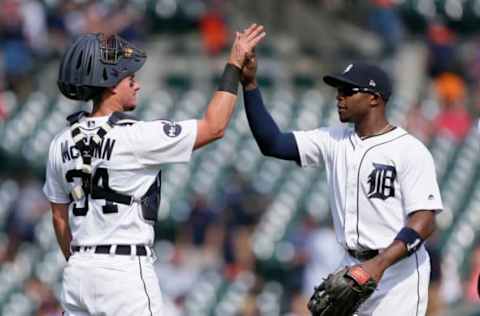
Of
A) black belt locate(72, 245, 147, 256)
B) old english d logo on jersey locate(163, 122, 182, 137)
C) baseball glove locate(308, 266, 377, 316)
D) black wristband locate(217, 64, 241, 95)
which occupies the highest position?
black wristband locate(217, 64, 241, 95)

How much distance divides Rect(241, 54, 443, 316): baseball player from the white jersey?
0.63 m

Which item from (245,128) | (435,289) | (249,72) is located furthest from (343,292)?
(245,128)

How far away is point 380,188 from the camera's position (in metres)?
6.16

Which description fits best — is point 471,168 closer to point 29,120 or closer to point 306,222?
point 306,222

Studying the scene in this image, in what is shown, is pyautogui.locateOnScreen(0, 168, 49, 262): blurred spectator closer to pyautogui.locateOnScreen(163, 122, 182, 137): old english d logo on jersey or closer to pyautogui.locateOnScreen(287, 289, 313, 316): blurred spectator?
pyautogui.locateOnScreen(287, 289, 313, 316): blurred spectator

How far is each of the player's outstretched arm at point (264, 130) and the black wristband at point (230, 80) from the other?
296mm

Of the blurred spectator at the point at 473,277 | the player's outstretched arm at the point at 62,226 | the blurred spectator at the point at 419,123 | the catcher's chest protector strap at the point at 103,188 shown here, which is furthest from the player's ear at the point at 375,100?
the blurred spectator at the point at 419,123

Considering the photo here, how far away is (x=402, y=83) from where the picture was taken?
15.1 m

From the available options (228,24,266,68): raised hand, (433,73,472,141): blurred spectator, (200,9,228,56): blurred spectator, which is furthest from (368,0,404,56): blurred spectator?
(228,24,266,68): raised hand

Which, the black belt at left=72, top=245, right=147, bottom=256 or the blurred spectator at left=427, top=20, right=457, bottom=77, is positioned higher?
the black belt at left=72, top=245, right=147, bottom=256

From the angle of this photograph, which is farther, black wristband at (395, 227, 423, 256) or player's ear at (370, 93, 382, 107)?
player's ear at (370, 93, 382, 107)

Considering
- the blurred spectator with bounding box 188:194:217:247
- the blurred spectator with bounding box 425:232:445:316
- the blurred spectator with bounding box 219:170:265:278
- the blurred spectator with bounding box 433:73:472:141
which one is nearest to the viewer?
the blurred spectator with bounding box 425:232:445:316

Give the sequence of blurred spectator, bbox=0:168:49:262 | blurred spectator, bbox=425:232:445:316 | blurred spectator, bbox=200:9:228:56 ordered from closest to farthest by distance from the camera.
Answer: blurred spectator, bbox=425:232:445:316, blurred spectator, bbox=0:168:49:262, blurred spectator, bbox=200:9:228:56

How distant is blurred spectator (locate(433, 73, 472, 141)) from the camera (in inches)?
556
